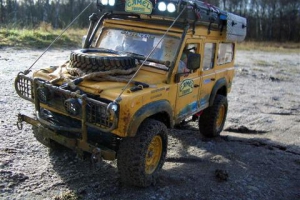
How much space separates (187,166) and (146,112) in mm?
1611

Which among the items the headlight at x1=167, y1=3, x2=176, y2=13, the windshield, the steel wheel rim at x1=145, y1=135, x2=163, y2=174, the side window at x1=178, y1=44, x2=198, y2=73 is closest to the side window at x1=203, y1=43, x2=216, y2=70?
the side window at x1=178, y1=44, x2=198, y2=73

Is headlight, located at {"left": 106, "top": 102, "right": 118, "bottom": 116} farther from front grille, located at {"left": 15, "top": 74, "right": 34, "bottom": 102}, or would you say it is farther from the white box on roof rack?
the white box on roof rack

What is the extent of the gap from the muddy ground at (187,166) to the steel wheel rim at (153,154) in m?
0.22

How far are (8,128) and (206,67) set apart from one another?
338cm

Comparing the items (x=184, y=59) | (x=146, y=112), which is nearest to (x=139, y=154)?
(x=146, y=112)

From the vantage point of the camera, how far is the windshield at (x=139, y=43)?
16.1 ft

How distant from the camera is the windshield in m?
4.91

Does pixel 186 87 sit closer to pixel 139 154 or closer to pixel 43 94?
pixel 139 154

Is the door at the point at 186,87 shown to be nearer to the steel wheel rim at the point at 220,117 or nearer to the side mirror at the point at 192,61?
the side mirror at the point at 192,61

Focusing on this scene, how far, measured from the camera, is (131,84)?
4.21 meters

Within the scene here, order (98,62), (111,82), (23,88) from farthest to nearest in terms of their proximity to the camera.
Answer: (23,88), (98,62), (111,82)

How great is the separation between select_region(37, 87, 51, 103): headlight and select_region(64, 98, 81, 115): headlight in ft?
1.08

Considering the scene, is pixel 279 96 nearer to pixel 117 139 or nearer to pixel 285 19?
pixel 117 139

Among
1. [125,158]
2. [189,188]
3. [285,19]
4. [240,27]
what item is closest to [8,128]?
[125,158]
